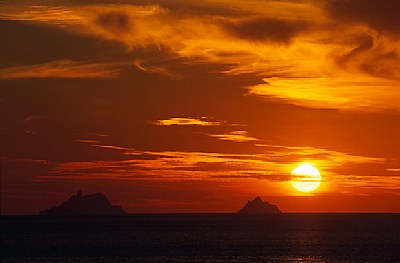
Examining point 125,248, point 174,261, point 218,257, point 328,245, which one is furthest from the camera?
point 328,245

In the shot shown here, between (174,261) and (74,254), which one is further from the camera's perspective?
(74,254)

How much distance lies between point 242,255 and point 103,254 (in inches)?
921

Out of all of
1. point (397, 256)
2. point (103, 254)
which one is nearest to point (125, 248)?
point (103, 254)

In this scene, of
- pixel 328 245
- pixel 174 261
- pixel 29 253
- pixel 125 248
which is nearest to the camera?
pixel 174 261

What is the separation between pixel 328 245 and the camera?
153000 mm

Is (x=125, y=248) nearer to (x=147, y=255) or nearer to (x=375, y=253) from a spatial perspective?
→ (x=147, y=255)

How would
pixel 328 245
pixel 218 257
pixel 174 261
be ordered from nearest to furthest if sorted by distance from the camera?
pixel 174 261, pixel 218 257, pixel 328 245

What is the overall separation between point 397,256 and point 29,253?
207 feet

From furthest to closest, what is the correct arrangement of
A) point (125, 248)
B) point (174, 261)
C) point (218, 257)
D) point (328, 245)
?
point (328, 245)
point (125, 248)
point (218, 257)
point (174, 261)

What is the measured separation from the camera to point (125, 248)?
144 metres

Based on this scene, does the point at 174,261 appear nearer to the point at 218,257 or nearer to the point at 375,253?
the point at 218,257

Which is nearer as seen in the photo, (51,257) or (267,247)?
(51,257)

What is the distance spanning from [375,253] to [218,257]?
1243 inches

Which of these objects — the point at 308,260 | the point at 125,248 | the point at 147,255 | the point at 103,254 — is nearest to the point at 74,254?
the point at 103,254
